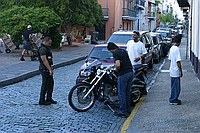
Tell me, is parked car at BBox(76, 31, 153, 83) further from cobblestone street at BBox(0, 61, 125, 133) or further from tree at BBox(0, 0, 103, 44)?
tree at BBox(0, 0, 103, 44)

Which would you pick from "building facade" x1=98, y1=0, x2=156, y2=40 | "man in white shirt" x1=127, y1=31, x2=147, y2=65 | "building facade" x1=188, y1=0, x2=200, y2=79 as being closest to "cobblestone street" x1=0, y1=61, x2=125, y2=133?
Answer: "man in white shirt" x1=127, y1=31, x2=147, y2=65

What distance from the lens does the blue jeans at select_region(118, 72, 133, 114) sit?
10055mm

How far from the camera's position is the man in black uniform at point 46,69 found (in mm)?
11281

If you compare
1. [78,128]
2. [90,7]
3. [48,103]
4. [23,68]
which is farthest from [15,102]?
[90,7]

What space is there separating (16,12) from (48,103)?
1769 cm

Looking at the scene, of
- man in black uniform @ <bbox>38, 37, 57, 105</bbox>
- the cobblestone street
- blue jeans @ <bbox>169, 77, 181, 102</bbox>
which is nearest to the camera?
the cobblestone street

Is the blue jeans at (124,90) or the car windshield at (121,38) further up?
the car windshield at (121,38)

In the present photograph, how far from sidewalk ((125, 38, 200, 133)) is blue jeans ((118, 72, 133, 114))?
0.91ft

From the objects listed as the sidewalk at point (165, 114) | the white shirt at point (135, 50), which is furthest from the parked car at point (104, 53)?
the sidewalk at point (165, 114)

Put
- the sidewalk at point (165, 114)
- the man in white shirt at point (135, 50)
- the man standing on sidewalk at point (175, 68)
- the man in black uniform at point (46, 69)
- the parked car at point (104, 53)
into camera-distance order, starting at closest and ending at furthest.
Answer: the sidewalk at point (165, 114), the man standing on sidewalk at point (175, 68), the man in black uniform at point (46, 69), the parked car at point (104, 53), the man in white shirt at point (135, 50)

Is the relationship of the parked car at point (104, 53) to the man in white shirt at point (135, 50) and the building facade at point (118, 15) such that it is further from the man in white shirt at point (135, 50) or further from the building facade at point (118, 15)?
the building facade at point (118, 15)

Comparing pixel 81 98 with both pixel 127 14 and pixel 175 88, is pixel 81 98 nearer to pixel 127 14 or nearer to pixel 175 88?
pixel 175 88

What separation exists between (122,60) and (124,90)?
2.33ft

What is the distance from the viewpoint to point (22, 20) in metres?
27.0
